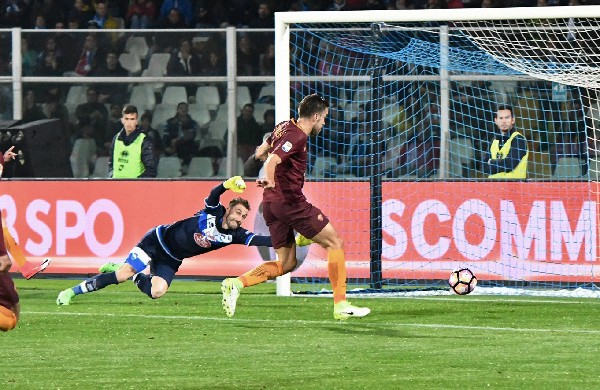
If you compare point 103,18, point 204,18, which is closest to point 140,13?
point 103,18

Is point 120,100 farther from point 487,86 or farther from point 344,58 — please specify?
point 487,86

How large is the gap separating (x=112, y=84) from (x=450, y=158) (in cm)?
399

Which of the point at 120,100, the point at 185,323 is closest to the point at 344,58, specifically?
the point at 120,100

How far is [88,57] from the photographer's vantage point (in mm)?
16203

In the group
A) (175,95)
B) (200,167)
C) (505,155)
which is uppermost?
(175,95)

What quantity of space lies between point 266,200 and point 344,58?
13.8ft

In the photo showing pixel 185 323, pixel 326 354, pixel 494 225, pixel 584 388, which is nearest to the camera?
pixel 584 388

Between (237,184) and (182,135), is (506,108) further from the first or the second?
(237,184)

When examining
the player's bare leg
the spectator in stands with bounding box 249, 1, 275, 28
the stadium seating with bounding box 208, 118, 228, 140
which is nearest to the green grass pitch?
the player's bare leg

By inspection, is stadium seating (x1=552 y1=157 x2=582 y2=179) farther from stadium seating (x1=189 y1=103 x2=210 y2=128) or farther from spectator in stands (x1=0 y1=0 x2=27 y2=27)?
spectator in stands (x1=0 y1=0 x2=27 y2=27)

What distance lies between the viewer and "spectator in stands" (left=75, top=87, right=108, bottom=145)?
53.1ft

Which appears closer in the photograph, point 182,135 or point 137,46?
point 137,46

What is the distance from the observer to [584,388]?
794 cm

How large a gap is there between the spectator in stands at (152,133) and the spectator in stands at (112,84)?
0.98 ft
